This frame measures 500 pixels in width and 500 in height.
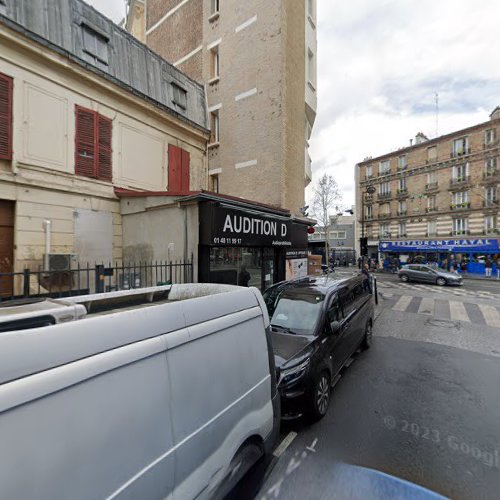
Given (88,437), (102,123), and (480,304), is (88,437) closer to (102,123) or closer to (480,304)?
(102,123)

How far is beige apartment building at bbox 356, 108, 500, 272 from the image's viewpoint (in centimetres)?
2786

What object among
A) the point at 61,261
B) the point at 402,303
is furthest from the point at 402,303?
the point at 61,261

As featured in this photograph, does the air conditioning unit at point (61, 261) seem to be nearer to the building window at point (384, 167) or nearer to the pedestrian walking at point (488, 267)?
the pedestrian walking at point (488, 267)

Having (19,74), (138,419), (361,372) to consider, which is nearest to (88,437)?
(138,419)

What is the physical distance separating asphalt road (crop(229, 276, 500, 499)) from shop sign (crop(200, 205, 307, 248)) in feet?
13.9

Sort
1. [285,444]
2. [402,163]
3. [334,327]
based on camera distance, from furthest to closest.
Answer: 1. [402,163]
2. [334,327]
3. [285,444]

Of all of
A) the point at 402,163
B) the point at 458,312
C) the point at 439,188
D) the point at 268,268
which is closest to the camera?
the point at 268,268

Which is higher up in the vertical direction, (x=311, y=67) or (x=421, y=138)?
(x=421, y=138)

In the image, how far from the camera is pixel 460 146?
29.7m

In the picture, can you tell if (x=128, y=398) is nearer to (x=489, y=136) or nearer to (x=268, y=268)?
(x=268, y=268)

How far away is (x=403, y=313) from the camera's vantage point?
10.5 m

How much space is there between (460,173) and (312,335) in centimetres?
3422

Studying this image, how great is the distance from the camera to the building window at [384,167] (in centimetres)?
3551

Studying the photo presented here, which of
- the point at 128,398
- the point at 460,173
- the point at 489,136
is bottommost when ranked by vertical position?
the point at 128,398
